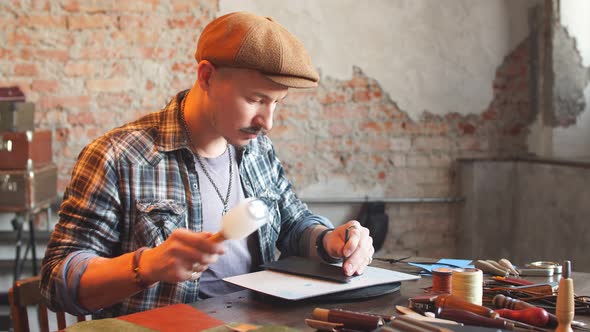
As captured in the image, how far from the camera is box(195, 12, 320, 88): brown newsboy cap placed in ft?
5.43

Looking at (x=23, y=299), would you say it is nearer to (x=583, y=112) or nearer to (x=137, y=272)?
(x=137, y=272)

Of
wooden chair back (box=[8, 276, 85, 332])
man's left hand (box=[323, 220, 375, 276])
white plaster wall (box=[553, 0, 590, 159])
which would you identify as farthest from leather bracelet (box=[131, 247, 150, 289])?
white plaster wall (box=[553, 0, 590, 159])

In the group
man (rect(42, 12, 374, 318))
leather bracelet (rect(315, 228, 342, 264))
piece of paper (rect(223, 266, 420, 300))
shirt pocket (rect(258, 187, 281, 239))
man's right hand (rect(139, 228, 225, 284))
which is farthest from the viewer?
shirt pocket (rect(258, 187, 281, 239))

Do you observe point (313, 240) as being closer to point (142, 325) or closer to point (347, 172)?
point (142, 325)

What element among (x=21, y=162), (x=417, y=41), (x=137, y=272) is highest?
(x=417, y=41)

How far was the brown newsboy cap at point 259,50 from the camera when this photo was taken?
5.43 feet

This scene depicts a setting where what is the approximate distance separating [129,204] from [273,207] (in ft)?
1.73

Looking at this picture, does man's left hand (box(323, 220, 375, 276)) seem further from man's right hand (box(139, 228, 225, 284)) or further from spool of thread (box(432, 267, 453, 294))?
man's right hand (box(139, 228, 225, 284))

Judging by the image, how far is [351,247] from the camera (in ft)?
5.65

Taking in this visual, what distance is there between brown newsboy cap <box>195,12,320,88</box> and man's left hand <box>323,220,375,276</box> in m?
0.43

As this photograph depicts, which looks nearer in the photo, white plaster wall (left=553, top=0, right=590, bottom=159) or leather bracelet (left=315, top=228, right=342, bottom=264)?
leather bracelet (left=315, top=228, right=342, bottom=264)

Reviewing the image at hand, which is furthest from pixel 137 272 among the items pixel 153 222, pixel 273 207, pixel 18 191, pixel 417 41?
pixel 417 41

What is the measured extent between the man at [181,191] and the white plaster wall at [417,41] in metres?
2.02

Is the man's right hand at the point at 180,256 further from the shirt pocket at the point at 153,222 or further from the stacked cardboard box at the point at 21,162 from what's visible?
the stacked cardboard box at the point at 21,162
